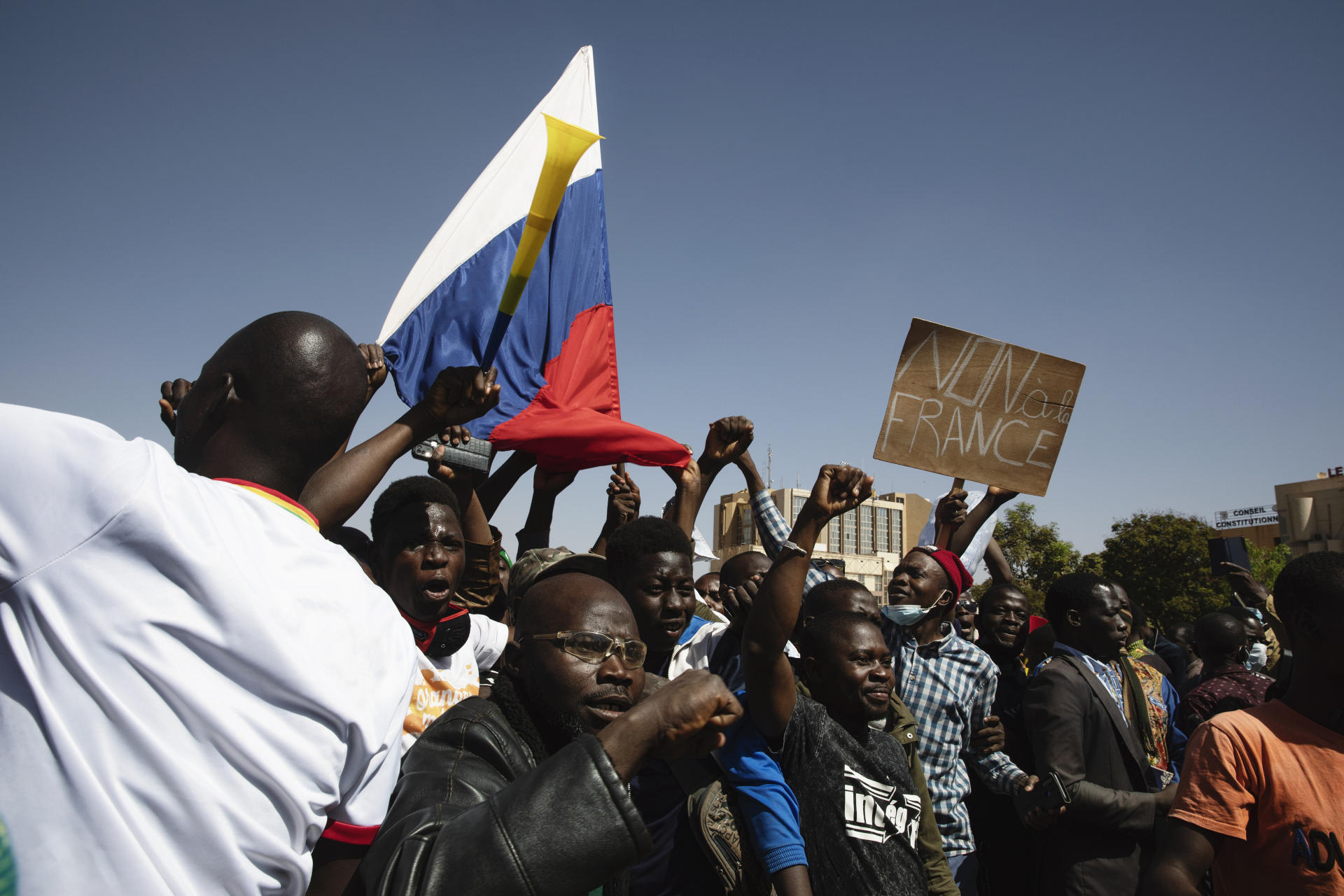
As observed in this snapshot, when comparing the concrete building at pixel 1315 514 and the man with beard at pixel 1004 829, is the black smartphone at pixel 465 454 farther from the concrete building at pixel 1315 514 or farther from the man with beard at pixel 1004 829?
the concrete building at pixel 1315 514

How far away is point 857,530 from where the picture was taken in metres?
76.8

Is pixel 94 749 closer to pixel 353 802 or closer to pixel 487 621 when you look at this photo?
pixel 353 802

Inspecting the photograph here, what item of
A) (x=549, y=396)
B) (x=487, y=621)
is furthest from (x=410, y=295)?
(x=487, y=621)

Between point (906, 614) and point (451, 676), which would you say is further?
point (906, 614)

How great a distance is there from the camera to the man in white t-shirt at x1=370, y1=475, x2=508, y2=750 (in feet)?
10.2

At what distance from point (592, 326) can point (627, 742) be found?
5251mm

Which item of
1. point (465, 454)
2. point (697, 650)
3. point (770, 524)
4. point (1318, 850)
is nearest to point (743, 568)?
point (770, 524)

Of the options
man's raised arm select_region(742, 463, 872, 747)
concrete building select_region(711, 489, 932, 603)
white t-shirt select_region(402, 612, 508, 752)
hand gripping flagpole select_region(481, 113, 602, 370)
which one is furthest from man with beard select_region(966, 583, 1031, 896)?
concrete building select_region(711, 489, 932, 603)

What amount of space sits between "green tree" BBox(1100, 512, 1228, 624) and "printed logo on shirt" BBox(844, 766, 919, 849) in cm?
3276

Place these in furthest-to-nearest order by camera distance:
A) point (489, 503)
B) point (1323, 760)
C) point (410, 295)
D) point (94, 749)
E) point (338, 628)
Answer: point (410, 295)
point (489, 503)
point (1323, 760)
point (338, 628)
point (94, 749)

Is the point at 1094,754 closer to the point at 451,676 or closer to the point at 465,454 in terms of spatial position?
the point at 451,676

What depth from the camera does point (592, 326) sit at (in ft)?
20.9

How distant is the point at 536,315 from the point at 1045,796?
171 inches

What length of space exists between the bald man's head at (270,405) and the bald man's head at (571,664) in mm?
826
